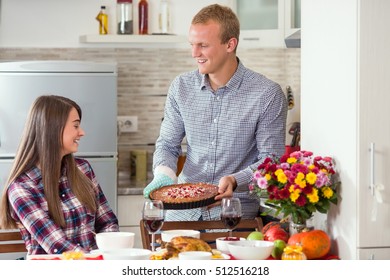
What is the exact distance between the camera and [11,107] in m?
5.12

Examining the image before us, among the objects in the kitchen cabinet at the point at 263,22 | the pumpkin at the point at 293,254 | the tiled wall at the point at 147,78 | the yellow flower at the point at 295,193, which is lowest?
the pumpkin at the point at 293,254

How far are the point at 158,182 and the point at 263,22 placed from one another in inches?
105

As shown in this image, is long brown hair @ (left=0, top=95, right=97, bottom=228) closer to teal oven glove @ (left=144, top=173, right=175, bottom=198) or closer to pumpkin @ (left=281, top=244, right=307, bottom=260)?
teal oven glove @ (left=144, top=173, right=175, bottom=198)

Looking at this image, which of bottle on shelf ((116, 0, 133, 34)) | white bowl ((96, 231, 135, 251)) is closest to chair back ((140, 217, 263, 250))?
white bowl ((96, 231, 135, 251))

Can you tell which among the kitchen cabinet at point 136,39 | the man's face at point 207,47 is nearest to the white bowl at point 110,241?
the man's face at point 207,47

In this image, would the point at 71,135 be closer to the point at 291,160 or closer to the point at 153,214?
the point at 153,214

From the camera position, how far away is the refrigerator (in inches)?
201

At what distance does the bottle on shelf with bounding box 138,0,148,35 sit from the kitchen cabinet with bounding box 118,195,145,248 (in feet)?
3.88

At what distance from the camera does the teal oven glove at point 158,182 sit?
3121mm

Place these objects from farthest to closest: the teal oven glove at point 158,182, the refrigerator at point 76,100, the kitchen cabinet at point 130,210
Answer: the kitchen cabinet at point 130,210, the refrigerator at point 76,100, the teal oven glove at point 158,182

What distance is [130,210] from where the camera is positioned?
530 centimetres

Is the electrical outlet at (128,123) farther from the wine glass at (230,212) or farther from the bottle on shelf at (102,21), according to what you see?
the wine glass at (230,212)

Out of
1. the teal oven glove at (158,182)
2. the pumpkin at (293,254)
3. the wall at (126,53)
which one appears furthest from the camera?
the wall at (126,53)
